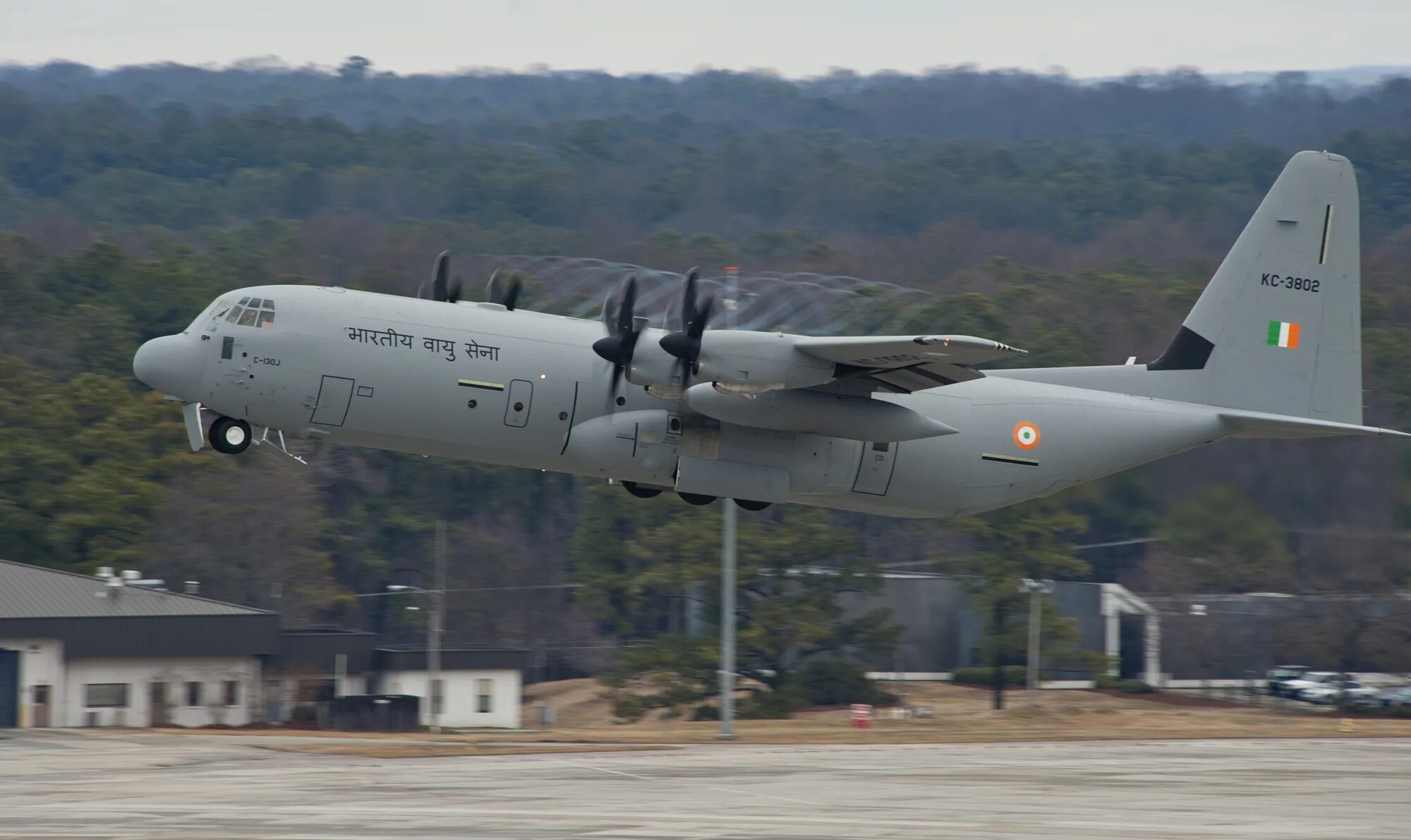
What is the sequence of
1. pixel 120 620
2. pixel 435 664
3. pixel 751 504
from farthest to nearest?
pixel 435 664
pixel 120 620
pixel 751 504

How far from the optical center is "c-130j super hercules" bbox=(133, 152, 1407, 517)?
24.1m

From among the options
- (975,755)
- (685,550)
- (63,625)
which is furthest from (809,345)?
(685,550)

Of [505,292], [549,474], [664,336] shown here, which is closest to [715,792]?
[664,336]

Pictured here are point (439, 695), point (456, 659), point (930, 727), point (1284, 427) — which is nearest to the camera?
point (1284, 427)

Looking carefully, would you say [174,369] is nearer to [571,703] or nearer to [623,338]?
[623,338]

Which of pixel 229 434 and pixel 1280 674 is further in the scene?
pixel 1280 674

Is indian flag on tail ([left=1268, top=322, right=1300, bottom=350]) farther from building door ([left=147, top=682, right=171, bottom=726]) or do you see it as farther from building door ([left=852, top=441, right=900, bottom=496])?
building door ([left=147, top=682, right=171, bottom=726])

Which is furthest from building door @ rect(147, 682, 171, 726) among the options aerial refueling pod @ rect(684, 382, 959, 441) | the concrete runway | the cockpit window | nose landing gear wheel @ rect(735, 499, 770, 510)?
aerial refueling pod @ rect(684, 382, 959, 441)

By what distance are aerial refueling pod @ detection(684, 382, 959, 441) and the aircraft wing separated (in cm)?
46

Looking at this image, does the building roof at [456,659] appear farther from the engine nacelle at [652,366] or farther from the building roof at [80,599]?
the engine nacelle at [652,366]

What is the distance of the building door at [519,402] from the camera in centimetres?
2459

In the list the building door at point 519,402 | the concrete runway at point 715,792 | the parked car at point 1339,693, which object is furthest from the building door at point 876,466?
the parked car at point 1339,693

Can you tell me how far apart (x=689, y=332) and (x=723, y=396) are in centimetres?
109

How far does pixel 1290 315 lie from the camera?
2916 centimetres
